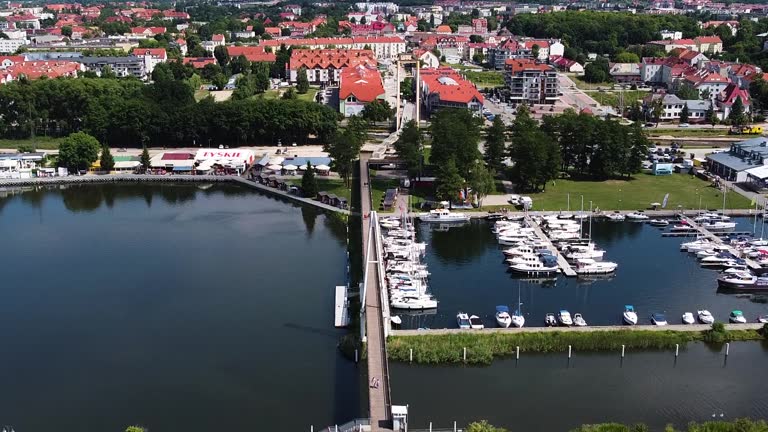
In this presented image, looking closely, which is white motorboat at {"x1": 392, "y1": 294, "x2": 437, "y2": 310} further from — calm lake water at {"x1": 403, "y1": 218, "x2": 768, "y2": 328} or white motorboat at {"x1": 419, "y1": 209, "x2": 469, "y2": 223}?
white motorboat at {"x1": 419, "y1": 209, "x2": 469, "y2": 223}

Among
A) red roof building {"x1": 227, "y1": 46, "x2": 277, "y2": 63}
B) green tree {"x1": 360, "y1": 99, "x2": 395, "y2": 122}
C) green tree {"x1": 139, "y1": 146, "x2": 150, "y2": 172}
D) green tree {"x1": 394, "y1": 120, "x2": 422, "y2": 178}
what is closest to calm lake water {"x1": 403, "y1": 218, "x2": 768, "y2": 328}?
green tree {"x1": 394, "y1": 120, "x2": 422, "y2": 178}

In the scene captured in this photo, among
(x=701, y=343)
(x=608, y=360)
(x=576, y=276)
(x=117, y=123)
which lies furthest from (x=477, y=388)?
(x=117, y=123)

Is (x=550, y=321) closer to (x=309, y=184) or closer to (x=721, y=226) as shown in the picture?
(x=721, y=226)

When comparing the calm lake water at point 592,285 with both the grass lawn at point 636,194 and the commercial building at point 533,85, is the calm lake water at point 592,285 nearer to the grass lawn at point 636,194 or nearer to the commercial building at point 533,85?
the grass lawn at point 636,194

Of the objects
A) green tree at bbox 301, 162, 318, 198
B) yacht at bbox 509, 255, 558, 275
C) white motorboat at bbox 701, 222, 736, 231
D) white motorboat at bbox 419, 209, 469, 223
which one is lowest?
yacht at bbox 509, 255, 558, 275

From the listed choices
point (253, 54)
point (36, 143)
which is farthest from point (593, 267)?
point (253, 54)

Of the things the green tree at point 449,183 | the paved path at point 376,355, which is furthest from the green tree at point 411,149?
the paved path at point 376,355
